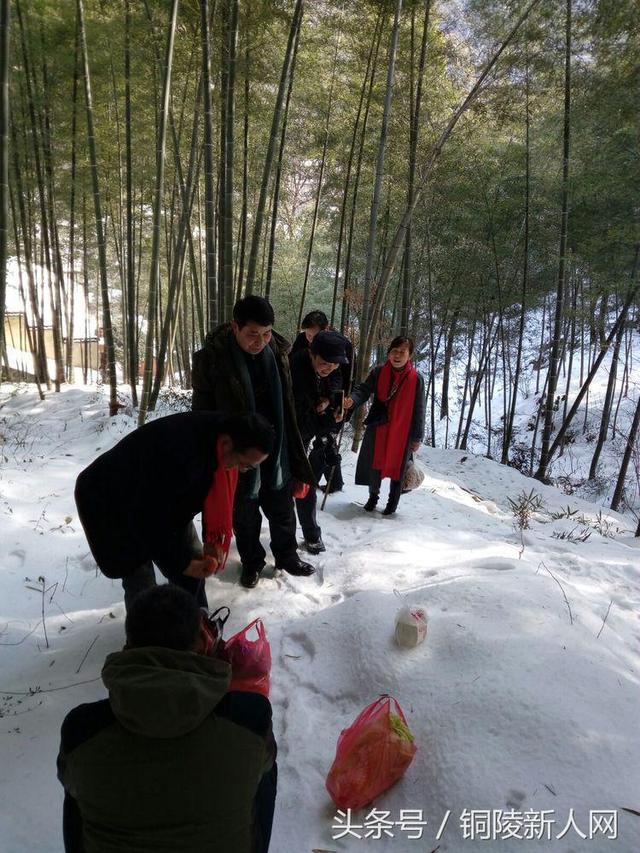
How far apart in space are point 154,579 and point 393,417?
2.13 metres

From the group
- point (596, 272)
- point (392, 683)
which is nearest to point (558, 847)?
point (392, 683)

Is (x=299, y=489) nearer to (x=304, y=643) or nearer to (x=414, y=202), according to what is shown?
(x=304, y=643)

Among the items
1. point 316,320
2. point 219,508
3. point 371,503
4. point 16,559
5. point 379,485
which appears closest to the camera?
point 219,508

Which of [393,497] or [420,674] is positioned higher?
[420,674]

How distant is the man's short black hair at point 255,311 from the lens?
1896 mm

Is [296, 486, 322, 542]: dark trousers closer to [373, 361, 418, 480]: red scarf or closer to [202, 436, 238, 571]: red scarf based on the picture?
[373, 361, 418, 480]: red scarf

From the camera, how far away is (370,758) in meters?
1.34

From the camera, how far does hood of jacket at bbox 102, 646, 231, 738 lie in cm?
81

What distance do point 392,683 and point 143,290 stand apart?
55.0ft

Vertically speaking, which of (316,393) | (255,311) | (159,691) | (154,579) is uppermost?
(255,311)

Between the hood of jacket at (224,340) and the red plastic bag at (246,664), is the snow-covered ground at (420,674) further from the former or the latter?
the hood of jacket at (224,340)

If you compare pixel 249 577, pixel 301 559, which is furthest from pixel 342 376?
pixel 249 577

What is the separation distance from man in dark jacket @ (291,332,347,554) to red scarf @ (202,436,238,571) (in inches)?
37.4

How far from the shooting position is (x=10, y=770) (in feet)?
4.83
